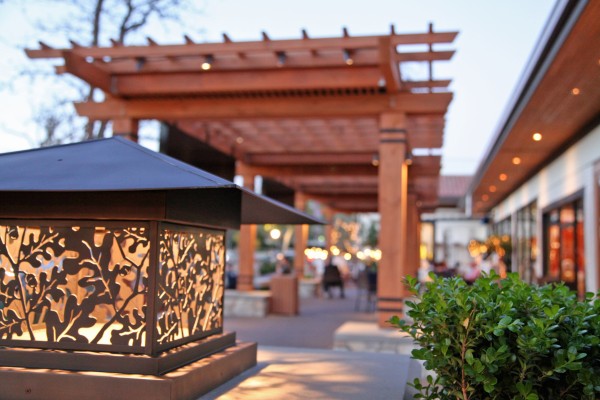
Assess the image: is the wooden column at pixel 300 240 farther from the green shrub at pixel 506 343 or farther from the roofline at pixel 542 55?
the green shrub at pixel 506 343

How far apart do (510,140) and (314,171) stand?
5095mm

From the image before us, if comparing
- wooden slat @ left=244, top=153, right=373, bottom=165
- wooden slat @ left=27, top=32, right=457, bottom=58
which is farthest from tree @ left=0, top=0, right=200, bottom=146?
wooden slat @ left=27, top=32, right=457, bottom=58

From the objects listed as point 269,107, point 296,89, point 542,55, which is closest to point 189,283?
point 296,89

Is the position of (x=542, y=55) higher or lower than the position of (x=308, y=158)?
higher

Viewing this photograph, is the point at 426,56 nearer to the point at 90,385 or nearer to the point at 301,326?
the point at 301,326

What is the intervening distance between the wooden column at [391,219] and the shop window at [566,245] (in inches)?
180

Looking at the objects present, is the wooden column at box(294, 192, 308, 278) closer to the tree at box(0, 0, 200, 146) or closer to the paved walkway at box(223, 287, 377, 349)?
the paved walkway at box(223, 287, 377, 349)

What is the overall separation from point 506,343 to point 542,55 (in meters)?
5.17

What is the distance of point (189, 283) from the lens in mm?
5594

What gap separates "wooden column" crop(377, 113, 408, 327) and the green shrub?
17.7ft

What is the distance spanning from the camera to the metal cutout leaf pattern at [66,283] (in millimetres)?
4922

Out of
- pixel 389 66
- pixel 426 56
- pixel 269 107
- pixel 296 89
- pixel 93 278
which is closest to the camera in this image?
pixel 93 278

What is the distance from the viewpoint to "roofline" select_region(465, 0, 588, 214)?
6.75 metres

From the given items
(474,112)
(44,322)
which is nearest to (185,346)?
(44,322)
